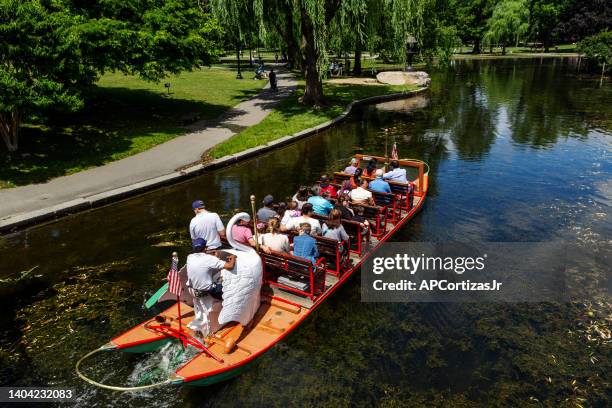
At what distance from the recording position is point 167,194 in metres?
16.0

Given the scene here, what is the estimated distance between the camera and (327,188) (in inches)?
486

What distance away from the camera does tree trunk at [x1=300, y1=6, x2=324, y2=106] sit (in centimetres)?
2619

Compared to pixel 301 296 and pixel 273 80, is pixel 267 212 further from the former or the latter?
pixel 273 80

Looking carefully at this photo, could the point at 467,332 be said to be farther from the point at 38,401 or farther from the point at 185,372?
the point at 38,401

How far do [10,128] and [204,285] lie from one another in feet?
49.8

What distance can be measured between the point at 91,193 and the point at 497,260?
43.3 ft

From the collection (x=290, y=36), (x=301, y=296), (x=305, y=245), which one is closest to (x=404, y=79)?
(x=290, y=36)

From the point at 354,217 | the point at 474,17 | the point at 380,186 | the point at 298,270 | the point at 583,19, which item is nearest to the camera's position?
the point at 298,270

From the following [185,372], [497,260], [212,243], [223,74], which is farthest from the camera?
[223,74]

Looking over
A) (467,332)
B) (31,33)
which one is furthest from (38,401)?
(31,33)

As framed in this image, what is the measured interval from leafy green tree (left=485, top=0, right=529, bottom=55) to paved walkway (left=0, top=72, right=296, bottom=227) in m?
68.3

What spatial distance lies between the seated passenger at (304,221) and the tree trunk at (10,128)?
1348 centimetres

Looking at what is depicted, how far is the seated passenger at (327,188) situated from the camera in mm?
12062

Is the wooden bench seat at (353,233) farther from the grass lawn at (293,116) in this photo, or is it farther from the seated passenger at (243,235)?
the grass lawn at (293,116)
